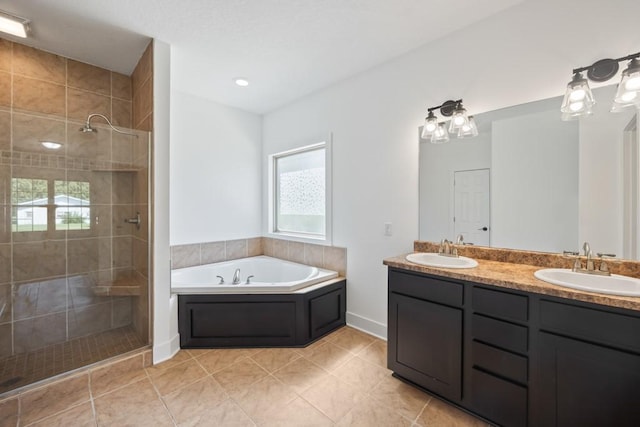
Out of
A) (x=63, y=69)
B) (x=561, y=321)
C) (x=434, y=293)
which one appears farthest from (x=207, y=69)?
(x=561, y=321)

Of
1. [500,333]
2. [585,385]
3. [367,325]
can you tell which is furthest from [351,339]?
[585,385]

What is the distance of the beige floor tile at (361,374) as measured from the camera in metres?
1.90

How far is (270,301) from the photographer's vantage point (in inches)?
94.7

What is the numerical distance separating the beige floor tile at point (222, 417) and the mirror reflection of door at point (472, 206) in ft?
6.32

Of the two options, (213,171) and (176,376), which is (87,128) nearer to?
(213,171)

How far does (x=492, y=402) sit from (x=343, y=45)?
2.66 m

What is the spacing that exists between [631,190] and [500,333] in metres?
1.05

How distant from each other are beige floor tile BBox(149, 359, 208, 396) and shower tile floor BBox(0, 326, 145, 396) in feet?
1.09

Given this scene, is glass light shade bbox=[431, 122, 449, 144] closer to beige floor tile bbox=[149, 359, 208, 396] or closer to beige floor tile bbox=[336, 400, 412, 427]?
beige floor tile bbox=[336, 400, 412, 427]

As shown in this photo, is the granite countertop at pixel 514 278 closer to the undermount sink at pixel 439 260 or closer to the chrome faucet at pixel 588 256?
the undermount sink at pixel 439 260

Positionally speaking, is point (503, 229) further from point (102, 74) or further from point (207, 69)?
point (102, 74)

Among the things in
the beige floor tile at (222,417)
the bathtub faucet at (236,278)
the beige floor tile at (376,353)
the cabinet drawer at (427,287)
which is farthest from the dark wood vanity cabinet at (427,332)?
the bathtub faucet at (236,278)

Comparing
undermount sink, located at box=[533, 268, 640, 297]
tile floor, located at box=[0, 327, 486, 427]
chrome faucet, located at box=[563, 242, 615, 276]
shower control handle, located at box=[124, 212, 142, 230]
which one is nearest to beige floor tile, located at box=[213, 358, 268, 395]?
tile floor, located at box=[0, 327, 486, 427]

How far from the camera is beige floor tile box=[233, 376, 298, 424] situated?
164 centimetres
